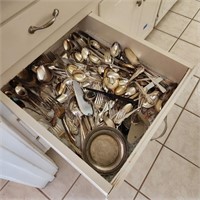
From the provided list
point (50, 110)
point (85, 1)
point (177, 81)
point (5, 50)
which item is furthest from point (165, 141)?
point (5, 50)

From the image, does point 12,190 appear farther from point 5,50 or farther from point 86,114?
point 5,50

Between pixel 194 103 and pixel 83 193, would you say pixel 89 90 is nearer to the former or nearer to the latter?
pixel 83 193

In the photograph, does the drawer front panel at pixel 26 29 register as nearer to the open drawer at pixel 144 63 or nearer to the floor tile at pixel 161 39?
the open drawer at pixel 144 63

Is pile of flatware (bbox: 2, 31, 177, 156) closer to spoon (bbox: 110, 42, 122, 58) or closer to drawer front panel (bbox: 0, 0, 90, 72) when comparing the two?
spoon (bbox: 110, 42, 122, 58)

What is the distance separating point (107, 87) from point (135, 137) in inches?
7.1

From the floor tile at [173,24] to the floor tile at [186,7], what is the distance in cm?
5

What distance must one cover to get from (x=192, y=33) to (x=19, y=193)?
1.44 m

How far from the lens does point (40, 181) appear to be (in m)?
0.96

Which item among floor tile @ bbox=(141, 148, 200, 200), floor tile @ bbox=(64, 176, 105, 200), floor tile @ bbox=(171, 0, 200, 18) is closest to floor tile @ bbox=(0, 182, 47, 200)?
floor tile @ bbox=(64, 176, 105, 200)

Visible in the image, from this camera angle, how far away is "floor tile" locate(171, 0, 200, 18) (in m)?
1.68

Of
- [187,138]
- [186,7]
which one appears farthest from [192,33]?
[187,138]

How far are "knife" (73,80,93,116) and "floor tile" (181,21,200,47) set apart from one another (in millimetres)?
1110

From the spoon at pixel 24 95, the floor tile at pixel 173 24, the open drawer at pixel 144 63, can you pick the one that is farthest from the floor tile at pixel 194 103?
the spoon at pixel 24 95

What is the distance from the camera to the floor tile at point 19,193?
1052 millimetres
